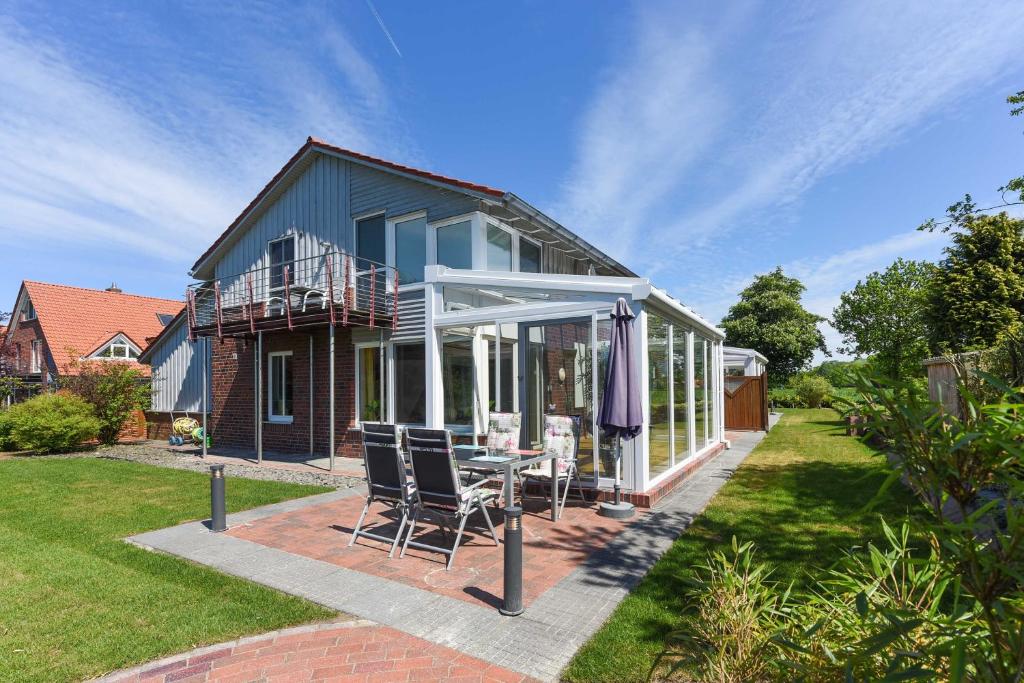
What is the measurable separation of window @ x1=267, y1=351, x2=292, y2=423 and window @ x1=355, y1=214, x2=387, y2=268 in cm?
341

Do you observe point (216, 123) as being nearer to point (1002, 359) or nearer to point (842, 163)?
point (842, 163)

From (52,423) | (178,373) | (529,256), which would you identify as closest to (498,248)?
(529,256)

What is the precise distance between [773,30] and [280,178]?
37.2ft

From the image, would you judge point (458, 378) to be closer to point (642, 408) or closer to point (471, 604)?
point (642, 408)

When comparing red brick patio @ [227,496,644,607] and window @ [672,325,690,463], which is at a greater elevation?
window @ [672,325,690,463]

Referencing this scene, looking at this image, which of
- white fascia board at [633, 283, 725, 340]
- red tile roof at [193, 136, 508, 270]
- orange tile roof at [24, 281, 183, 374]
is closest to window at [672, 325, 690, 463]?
white fascia board at [633, 283, 725, 340]

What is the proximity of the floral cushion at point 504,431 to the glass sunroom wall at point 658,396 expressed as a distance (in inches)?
74.7

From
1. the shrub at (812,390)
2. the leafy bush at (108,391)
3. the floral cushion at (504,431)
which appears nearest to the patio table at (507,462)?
the floral cushion at (504,431)

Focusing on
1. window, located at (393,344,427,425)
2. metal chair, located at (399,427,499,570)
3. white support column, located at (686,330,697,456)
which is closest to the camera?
metal chair, located at (399,427,499,570)

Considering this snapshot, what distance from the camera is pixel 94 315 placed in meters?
23.9

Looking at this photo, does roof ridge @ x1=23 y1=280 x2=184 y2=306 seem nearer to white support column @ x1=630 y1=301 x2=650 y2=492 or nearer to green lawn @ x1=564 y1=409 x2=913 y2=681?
→ white support column @ x1=630 y1=301 x2=650 y2=492

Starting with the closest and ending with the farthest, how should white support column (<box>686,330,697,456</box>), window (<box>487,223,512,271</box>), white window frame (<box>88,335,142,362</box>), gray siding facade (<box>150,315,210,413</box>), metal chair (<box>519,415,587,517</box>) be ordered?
metal chair (<box>519,415,587,517</box>) < white support column (<box>686,330,697,456</box>) < window (<box>487,223,512,271</box>) < gray siding facade (<box>150,315,210,413</box>) < white window frame (<box>88,335,142,362</box>)

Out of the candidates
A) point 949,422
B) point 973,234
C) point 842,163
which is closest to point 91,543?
point 949,422

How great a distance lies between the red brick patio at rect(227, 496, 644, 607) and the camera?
4578mm
